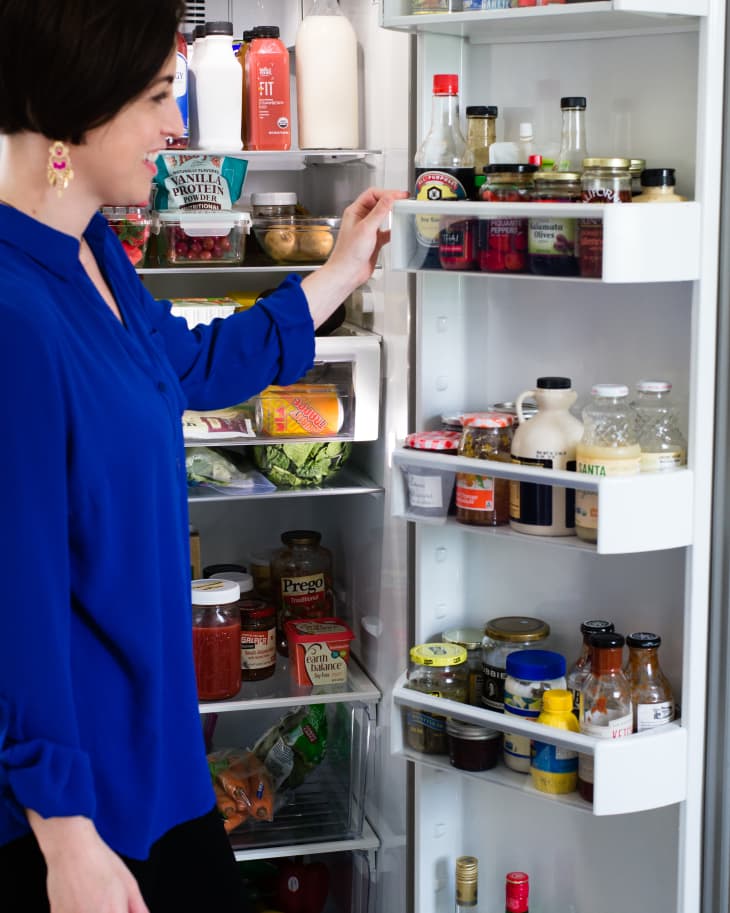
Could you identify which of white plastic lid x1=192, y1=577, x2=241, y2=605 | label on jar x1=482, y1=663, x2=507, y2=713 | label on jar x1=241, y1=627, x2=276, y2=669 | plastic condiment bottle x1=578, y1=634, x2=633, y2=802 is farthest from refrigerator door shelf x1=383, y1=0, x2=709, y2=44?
label on jar x1=241, y1=627, x2=276, y2=669

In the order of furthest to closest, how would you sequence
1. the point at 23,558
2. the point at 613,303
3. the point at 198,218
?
the point at 198,218
the point at 613,303
the point at 23,558

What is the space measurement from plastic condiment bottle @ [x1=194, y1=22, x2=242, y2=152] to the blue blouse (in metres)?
0.79

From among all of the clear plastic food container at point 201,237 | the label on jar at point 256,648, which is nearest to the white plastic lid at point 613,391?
the clear plastic food container at point 201,237

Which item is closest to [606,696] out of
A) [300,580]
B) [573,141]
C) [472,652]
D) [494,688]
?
[494,688]

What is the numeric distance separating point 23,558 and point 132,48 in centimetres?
47

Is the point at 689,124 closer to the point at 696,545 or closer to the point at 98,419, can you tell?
the point at 696,545

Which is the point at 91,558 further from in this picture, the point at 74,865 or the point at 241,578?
the point at 241,578

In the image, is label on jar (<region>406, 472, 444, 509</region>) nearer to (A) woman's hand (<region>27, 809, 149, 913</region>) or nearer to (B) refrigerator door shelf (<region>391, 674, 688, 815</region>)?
(B) refrigerator door shelf (<region>391, 674, 688, 815</region>)

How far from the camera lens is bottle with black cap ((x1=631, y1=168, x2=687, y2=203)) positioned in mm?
1528

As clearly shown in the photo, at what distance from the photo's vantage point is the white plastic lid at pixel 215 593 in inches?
87.8

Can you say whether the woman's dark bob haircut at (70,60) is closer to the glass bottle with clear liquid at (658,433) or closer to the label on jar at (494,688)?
the glass bottle with clear liquid at (658,433)

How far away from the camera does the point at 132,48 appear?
1134 mm

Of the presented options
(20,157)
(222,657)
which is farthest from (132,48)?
(222,657)

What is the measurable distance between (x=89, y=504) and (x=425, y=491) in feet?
2.47
